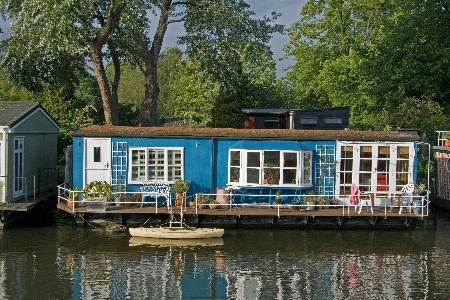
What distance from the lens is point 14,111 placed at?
3145cm

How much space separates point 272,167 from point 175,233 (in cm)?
577

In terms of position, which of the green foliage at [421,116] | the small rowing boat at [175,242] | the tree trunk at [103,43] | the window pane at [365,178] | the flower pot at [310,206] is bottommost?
the small rowing boat at [175,242]

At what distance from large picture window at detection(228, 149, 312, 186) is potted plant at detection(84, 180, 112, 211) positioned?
5.59 metres

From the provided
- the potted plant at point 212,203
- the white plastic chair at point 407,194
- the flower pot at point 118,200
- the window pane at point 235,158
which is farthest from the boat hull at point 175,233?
the white plastic chair at point 407,194

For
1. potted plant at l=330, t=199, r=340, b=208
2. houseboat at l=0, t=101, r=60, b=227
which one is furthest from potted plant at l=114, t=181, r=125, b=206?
potted plant at l=330, t=199, r=340, b=208

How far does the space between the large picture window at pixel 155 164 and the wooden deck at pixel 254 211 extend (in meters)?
1.58

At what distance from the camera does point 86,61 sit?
45.8 m

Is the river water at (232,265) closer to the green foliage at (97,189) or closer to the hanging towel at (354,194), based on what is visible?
the hanging towel at (354,194)

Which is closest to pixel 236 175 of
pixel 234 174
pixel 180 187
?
pixel 234 174

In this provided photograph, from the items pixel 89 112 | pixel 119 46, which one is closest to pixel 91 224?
pixel 119 46

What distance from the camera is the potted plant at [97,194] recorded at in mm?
29453

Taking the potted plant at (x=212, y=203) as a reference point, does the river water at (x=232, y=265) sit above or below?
below

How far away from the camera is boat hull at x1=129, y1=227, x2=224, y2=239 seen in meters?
27.6

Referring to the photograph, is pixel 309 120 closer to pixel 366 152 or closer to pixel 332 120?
pixel 332 120
